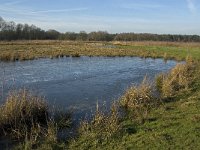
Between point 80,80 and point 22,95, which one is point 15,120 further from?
point 80,80

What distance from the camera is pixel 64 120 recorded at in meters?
12.6

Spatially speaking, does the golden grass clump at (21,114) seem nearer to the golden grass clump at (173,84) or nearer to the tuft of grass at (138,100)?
the tuft of grass at (138,100)

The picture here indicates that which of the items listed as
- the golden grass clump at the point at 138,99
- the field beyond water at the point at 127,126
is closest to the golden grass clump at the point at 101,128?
the field beyond water at the point at 127,126

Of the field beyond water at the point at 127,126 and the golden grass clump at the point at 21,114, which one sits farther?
the golden grass clump at the point at 21,114

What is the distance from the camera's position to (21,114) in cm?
1191

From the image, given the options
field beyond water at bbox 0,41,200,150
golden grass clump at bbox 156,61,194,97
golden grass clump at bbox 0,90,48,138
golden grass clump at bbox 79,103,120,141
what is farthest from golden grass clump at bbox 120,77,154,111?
golden grass clump at bbox 0,90,48,138

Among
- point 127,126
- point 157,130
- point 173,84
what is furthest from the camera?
point 173,84

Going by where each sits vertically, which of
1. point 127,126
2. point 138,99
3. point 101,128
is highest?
point 138,99

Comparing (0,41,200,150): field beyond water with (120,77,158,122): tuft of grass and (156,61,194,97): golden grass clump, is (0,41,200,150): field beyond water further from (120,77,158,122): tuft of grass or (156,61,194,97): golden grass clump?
(156,61,194,97): golden grass clump

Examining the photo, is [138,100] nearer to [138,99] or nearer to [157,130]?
[138,99]

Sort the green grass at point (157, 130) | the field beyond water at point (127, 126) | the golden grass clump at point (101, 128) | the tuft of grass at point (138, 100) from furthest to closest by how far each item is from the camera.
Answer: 1. the tuft of grass at point (138, 100)
2. the golden grass clump at point (101, 128)
3. the field beyond water at point (127, 126)
4. the green grass at point (157, 130)

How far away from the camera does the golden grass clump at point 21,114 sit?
11.2 meters

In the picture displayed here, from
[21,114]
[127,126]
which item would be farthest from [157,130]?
[21,114]

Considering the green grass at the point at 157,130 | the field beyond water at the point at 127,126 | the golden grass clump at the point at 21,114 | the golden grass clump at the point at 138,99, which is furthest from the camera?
the golden grass clump at the point at 138,99
